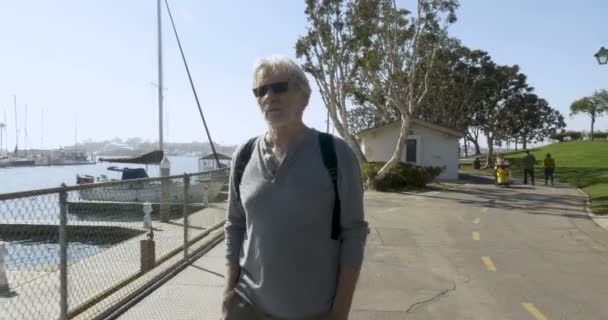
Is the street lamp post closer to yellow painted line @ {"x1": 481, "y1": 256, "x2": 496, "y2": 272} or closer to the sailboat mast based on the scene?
yellow painted line @ {"x1": 481, "y1": 256, "x2": 496, "y2": 272}

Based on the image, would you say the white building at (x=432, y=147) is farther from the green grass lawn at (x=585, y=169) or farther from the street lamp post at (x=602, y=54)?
the street lamp post at (x=602, y=54)

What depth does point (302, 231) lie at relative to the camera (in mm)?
2359

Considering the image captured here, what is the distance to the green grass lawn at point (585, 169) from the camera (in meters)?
21.5

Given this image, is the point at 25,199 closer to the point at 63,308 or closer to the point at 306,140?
the point at 63,308

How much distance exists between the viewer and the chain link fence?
446cm

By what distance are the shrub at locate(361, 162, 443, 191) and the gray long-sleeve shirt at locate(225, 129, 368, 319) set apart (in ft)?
73.0

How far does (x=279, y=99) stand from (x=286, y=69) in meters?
0.15

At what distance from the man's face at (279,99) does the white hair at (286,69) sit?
2 centimetres

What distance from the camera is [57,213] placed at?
4.54 m

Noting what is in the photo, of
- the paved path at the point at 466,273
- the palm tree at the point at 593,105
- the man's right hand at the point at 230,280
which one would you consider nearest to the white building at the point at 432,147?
the paved path at the point at 466,273

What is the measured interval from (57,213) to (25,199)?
691 mm

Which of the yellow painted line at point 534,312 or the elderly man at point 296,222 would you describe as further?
the yellow painted line at point 534,312

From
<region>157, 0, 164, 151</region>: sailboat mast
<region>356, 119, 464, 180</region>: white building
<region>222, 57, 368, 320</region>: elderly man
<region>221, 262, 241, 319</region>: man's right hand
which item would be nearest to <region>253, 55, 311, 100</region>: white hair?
<region>222, 57, 368, 320</region>: elderly man

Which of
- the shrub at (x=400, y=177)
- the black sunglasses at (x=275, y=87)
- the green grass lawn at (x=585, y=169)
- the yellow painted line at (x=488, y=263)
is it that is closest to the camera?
the black sunglasses at (x=275, y=87)
